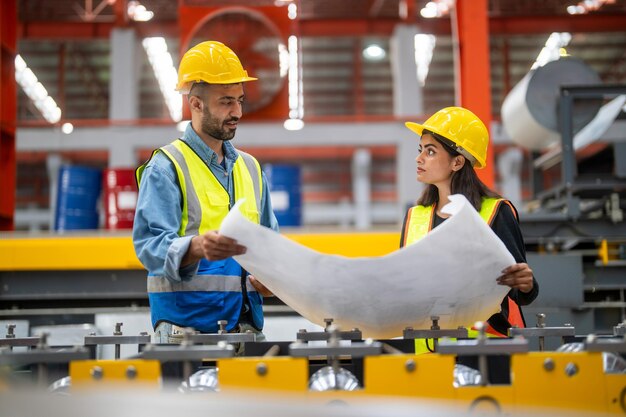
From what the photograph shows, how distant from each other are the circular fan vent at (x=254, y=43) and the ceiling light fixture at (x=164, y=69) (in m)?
7.16

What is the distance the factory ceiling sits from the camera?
13062mm

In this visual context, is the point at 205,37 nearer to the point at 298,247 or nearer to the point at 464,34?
the point at 464,34

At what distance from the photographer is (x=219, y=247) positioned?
1.77m

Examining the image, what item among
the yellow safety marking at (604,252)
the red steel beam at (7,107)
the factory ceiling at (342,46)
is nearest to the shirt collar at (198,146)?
the yellow safety marking at (604,252)

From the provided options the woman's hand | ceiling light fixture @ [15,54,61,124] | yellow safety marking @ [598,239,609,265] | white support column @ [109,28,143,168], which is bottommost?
the woman's hand

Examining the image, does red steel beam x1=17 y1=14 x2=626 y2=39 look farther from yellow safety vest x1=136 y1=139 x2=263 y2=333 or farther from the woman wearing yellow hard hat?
yellow safety vest x1=136 y1=139 x2=263 y2=333

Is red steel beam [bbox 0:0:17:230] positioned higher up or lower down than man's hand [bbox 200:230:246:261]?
higher up

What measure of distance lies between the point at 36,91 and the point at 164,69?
12.8 ft

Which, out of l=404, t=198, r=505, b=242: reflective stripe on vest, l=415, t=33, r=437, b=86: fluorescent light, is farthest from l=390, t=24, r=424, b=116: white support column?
l=404, t=198, r=505, b=242: reflective stripe on vest

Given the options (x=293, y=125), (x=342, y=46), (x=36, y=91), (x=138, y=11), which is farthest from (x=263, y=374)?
(x=36, y=91)

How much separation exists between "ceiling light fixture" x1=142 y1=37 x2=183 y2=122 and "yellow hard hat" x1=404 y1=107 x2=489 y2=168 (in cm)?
1291

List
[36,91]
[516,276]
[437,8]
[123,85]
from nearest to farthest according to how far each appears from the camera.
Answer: [516,276] < [123,85] < [437,8] < [36,91]

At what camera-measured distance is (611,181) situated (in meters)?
5.15

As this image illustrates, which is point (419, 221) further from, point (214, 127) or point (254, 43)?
point (254, 43)
